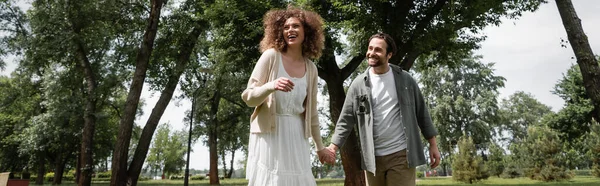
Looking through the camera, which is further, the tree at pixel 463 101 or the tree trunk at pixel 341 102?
the tree at pixel 463 101

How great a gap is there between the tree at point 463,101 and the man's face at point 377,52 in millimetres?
34284

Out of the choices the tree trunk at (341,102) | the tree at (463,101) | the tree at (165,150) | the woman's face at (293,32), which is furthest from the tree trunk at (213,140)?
the tree at (165,150)

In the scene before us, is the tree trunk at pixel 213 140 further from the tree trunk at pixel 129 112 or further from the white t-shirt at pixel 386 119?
the white t-shirt at pixel 386 119

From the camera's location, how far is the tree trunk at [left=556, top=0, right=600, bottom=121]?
322 inches

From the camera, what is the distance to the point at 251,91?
8.65 ft

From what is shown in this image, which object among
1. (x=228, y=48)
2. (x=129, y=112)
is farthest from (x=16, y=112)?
(x=228, y=48)

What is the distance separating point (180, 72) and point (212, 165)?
15.0 metres

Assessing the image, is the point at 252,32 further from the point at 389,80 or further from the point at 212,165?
the point at 212,165

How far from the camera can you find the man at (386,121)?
3357mm

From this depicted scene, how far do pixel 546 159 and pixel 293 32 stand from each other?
79.9ft

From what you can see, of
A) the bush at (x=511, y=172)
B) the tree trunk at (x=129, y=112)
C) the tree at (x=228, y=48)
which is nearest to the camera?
the tree at (x=228, y=48)

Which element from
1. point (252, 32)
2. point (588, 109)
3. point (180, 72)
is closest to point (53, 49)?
point (180, 72)

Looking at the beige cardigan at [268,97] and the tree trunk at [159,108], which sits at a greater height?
the tree trunk at [159,108]

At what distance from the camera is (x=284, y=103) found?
2768mm
